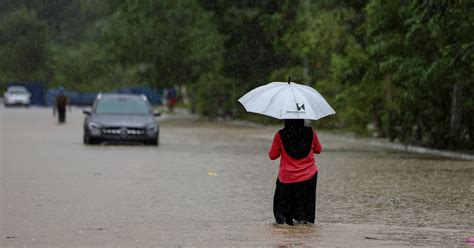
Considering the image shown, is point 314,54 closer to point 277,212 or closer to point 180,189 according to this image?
point 180,189

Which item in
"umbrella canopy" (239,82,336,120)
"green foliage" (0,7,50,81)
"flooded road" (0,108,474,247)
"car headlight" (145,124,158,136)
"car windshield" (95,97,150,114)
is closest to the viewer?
"flooded road" (0,108,474,247)

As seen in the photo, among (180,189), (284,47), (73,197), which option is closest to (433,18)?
(180,189)

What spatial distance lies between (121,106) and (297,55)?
22.7 meters

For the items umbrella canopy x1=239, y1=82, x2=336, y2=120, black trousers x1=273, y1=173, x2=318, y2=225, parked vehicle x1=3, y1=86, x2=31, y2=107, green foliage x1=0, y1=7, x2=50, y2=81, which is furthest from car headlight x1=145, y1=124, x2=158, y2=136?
green foliage x1=0, y1=7, x2=50, y2=81

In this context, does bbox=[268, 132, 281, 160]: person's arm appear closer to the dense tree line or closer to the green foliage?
the dense tree line

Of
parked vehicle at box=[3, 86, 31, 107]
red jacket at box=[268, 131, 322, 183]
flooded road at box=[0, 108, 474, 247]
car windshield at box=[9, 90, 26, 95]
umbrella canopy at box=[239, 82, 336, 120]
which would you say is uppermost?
umbrella canopy at box=[239, 82, 336, 120]

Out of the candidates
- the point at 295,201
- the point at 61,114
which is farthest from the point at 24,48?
the point at 295,201

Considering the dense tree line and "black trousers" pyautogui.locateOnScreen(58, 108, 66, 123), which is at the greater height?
the dense tree line

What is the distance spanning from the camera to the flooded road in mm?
12492

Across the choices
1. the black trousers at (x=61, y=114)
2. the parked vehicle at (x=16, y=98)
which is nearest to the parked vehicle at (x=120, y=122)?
the black trousers at (x=61, y=114)

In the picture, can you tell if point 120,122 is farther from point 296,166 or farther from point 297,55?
point 297,55

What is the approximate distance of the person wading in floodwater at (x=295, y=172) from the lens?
526 inches

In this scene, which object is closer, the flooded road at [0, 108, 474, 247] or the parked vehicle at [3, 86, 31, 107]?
the flooded road at [0, 108, 474, 247]

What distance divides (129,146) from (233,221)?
2104 centimetres
